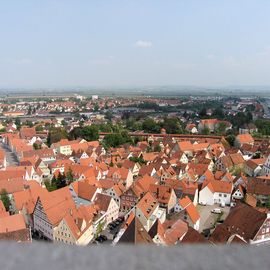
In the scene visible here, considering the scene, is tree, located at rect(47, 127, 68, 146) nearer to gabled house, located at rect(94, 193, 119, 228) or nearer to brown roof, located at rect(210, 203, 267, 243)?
gabled house, located at rect(94, 193, 119, 228)

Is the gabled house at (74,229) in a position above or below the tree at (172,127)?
below

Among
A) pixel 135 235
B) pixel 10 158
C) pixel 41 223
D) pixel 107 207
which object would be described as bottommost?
pixel 10 158

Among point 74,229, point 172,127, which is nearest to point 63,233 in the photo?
point 74,229

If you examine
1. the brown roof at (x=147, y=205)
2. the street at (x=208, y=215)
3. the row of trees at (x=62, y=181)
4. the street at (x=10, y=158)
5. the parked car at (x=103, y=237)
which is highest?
the brown roof at (x=147, y=205)

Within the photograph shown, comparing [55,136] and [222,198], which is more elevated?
[55,136]

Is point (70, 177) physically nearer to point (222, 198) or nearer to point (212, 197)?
point (212, 197)

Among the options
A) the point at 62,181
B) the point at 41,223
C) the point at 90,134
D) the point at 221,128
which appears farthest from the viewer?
the point at 221,128

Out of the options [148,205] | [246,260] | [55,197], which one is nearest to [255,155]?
[148,205]

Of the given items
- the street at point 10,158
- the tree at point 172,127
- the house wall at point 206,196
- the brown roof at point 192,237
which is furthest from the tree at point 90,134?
the brown roof at point 192,237

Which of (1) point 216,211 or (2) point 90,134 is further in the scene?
(2) point 90,134

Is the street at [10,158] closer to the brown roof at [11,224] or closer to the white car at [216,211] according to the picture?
the brown roof at [11,224]

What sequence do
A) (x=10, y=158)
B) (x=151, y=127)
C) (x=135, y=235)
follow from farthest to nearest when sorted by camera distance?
(x=151, y=127) < (x=10, y=158) < (x=135, y=235)
